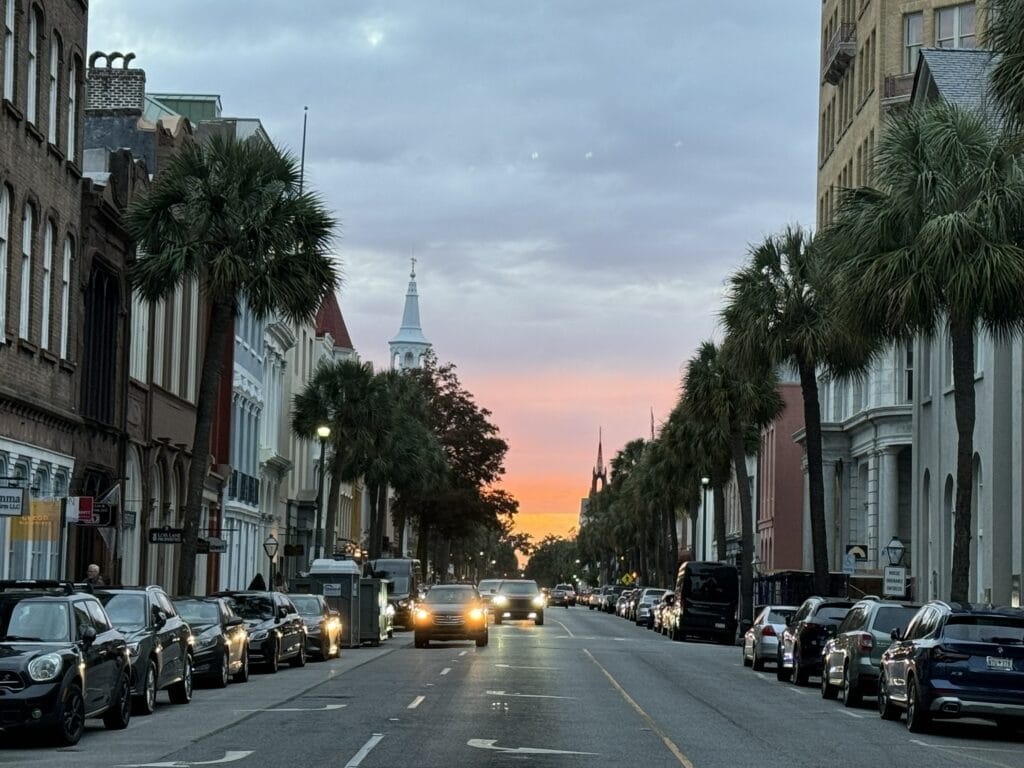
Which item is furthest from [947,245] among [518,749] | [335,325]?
[335,325]

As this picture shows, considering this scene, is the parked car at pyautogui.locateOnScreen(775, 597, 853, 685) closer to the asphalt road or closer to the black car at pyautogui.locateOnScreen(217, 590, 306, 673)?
the asphalt road

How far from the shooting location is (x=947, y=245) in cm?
2923

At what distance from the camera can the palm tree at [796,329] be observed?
4316cm

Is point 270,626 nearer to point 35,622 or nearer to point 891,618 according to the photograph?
point 891,618

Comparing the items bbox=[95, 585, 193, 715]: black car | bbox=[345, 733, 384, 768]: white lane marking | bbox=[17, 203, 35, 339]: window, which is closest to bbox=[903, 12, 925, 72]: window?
bbox=[17, 203, 35, 339]: window

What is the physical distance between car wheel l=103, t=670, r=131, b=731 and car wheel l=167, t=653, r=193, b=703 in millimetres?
3630

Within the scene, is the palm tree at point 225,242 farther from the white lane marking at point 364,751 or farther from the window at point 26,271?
the white lane marking at point 364,751

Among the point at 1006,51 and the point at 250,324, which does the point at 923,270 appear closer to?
the point at 1006,51

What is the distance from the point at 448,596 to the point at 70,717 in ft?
92.0

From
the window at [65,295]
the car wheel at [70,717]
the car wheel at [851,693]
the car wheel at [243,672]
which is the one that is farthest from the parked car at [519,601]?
the car wheel at [70,717]

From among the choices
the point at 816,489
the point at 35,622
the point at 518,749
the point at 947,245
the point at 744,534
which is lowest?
the point at 518,749

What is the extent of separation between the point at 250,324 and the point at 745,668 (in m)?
32.7

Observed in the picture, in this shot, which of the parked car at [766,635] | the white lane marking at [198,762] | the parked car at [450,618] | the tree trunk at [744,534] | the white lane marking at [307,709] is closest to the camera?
the white lane marking at [198,762]

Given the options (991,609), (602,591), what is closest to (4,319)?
(991,609)
